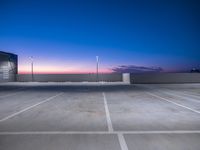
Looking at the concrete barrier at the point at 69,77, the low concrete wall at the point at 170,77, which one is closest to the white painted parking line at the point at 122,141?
the low concrete wall at the point at 170,77

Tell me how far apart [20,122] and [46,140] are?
2325mm

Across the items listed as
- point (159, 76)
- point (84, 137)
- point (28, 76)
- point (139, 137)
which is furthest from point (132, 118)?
point (28, 76)

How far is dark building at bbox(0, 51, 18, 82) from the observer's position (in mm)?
40763

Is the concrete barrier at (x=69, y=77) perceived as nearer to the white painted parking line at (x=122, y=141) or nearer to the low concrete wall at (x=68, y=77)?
the low concrete wall at (x=68, y=77)

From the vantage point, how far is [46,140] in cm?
488

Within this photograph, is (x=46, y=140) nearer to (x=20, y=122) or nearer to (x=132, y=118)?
(x=20, y=122)

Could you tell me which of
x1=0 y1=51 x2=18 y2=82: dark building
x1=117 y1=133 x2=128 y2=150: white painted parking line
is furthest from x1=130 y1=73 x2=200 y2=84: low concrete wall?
x1=117 y1=133 x2=128 y2=150: white painted parking line

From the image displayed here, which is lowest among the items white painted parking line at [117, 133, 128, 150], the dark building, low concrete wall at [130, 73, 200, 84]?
white painted parking line at [117, 133, 128, 150]

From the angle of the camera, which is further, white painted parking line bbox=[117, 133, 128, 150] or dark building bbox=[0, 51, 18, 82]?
dark building bbox=[0, 51, 18, 82]

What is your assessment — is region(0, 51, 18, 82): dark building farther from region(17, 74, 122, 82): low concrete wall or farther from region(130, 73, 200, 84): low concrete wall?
region(130, 73, 200, 84): low concrete wall

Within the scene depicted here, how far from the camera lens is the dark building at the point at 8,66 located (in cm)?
4076

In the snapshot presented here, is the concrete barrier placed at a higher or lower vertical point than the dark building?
lower

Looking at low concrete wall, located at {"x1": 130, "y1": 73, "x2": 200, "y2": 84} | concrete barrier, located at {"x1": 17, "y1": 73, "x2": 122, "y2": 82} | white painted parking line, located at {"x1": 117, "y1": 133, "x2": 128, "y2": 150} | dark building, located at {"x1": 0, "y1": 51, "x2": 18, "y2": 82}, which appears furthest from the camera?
concrete barrier, located at {"x1": 17, "y1": 73, "x2": 122, "y2": 82}

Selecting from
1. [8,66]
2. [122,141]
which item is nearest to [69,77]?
[8,66]
